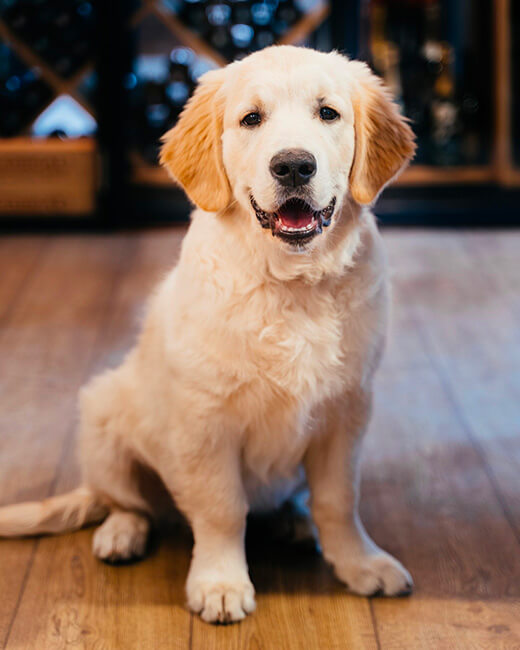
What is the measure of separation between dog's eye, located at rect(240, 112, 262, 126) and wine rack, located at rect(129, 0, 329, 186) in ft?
8.64

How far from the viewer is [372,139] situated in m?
1.52

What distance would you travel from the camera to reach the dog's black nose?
4.54ft

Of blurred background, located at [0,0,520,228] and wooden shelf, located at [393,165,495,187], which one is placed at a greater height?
blurred background, located at [0,0,520,228]

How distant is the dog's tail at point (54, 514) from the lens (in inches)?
70.2

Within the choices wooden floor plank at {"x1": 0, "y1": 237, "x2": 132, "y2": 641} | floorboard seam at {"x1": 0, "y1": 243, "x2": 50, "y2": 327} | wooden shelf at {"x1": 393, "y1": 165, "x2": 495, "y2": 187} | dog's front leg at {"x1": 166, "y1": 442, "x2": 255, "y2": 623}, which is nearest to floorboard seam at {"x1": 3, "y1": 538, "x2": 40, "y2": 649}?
wooden floor plank at {"x1": 0, "y1": 237, "x2": 132, "y2": 641}

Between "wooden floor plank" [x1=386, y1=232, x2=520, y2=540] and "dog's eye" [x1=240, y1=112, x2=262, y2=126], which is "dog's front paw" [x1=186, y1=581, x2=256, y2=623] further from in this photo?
A: "dog's eye" [x1=240, y1=112, x2=262, y2=126]

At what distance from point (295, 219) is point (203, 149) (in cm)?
21

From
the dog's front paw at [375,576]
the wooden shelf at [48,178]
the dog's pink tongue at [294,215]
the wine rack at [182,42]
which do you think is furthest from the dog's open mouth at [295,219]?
the wine rack at [182,42]

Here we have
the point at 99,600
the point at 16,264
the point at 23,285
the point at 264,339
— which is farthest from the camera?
the point at 16,264

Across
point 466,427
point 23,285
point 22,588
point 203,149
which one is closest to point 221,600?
point 22,588

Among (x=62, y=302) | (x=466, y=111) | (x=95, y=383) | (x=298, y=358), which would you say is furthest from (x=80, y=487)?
(x=466, y=111)

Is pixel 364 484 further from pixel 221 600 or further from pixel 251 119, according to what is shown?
pixel 251 119

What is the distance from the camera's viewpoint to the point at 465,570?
168cm

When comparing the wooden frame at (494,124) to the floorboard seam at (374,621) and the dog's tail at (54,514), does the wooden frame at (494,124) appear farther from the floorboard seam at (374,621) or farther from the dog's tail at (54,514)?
the floorboard seam at (374,621)
